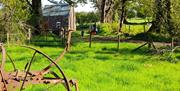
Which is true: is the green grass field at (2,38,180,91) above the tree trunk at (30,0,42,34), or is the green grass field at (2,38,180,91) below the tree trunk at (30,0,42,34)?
below

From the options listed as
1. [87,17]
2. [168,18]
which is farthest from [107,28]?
[87,17]

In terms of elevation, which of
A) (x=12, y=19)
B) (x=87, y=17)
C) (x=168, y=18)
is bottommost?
(x=87, y=17)

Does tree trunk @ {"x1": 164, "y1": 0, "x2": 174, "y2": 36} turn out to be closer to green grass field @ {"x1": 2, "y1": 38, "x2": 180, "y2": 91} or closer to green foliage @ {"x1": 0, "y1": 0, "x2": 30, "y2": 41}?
green grass field @ {"x1": 2, "y1": 38, "x2": 180, "y2": 91}

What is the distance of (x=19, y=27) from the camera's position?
30.2 m

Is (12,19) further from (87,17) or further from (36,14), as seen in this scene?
(87,17)

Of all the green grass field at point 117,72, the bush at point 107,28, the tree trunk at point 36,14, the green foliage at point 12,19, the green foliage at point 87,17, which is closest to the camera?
the green grass field at point 117,72

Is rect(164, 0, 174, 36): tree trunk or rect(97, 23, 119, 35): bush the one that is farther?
rect(97, 23, 119, 35): bush

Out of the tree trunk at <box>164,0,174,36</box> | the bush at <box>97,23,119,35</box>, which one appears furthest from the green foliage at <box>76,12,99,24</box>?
the tree trunk at <box>164,0,174,36</box>

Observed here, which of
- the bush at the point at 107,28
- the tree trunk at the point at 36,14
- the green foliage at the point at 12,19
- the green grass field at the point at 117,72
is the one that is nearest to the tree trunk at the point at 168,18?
the green grass field at the point at 117,72

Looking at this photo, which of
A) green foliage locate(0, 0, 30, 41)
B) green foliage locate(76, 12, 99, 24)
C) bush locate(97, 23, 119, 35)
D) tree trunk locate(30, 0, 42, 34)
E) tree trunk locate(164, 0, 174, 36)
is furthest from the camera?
green foliage locate(76, 12, 99, 24)

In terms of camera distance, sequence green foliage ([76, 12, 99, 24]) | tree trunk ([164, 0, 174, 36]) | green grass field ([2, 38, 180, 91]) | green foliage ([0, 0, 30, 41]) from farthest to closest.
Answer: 1. green foliage ([76, 12, 99, 24])
2. green foliage ([0, 0, 30, 41])
3. tree trunk ([164, 0, 174, 36])
4. green grass field ([2, 38, 180, 91])

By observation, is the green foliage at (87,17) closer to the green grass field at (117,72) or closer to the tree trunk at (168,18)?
the tree trunk at (168,18)

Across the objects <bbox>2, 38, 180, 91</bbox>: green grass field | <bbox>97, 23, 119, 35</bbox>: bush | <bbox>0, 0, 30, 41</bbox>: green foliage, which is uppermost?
<bbox>0, 0, 30, 41</bbox>: green foliage

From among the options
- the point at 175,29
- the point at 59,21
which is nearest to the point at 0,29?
the point at 175,29
